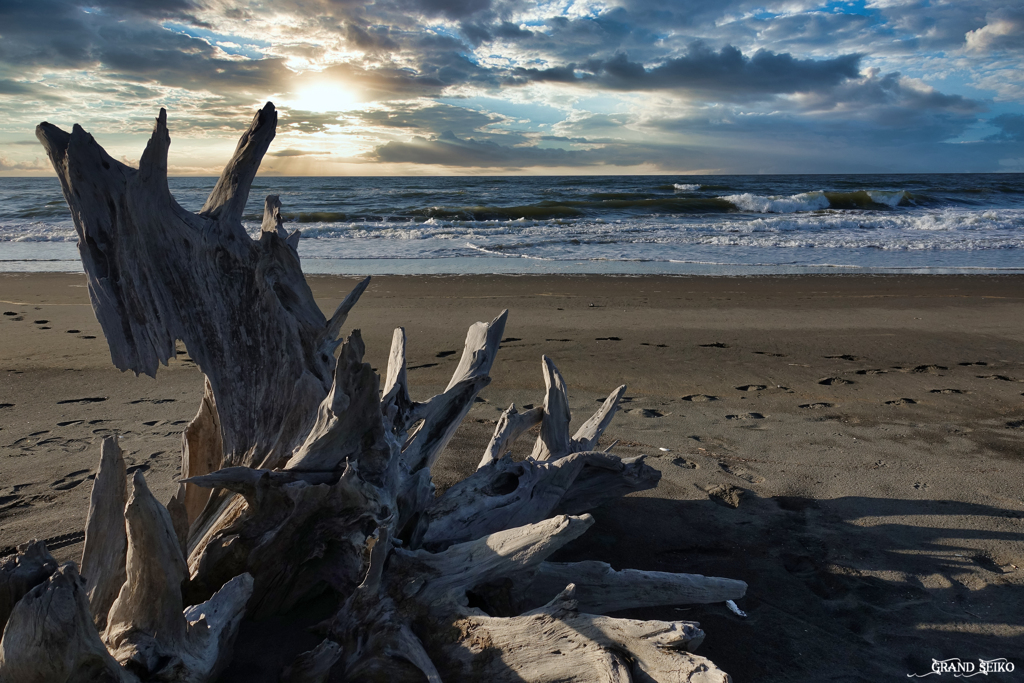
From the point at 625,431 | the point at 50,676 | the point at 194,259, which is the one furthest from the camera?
the point at 625,431

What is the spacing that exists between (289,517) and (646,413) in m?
3.08

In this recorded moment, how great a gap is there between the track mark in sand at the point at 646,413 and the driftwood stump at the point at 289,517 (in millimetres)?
1727

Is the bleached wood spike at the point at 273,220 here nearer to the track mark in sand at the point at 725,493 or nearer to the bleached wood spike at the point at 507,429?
the bleached wood spike at the point at 507,429

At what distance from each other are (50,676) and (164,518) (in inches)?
15.9

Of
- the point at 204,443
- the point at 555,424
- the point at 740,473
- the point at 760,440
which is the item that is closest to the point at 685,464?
the point at 740,473

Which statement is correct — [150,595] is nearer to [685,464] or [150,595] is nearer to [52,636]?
[52,636]

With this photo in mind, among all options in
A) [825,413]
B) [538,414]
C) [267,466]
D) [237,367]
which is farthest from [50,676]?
[825,413]

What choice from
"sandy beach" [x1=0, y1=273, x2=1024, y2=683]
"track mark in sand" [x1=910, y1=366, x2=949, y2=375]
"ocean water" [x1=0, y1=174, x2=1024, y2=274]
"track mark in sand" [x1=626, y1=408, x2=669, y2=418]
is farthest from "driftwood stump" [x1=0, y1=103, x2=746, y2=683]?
"ocean water" [x1=0, y1=174, x2=1024, y2=274]

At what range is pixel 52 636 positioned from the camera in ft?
4.83

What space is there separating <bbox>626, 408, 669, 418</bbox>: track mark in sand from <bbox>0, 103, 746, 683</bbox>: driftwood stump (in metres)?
1.73

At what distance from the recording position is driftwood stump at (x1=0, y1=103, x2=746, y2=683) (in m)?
1.70

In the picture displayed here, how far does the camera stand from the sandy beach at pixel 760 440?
8.06 ft

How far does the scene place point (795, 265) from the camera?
39.0 ft

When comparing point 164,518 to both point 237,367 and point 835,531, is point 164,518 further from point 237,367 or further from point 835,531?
point 835,531
